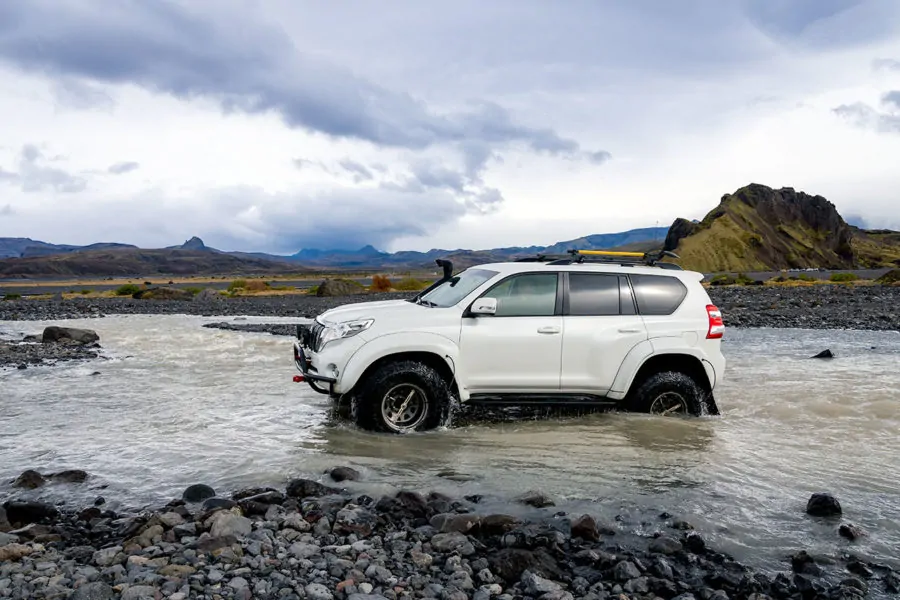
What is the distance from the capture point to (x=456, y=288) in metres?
9.09

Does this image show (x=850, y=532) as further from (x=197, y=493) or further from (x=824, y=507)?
(x=197, y=493)

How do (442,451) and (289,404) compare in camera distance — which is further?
(289,404)

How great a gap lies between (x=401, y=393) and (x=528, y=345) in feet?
5.35

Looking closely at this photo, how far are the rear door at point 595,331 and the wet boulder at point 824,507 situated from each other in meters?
3.15

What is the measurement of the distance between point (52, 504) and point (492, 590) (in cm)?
399

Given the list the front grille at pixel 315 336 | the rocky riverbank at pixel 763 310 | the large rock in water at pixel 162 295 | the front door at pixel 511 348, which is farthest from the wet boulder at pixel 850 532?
the large rock in water at pixel 162 295

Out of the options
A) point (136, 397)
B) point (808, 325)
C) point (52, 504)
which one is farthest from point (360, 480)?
point (808, 325)

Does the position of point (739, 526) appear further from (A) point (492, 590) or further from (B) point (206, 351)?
(B) point (206, 351)

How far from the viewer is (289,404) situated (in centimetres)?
1012

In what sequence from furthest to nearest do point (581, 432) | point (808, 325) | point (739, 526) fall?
1. point (808, 325)
2. point (581, 432)
3. point (739, 526)

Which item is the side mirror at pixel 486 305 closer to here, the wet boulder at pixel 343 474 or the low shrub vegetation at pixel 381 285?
the wet boulder at pixel 343 474

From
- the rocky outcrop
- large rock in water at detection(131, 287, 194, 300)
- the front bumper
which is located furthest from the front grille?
the rocky outcrop

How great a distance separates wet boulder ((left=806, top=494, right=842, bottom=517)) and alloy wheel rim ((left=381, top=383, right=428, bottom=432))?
4.07 m

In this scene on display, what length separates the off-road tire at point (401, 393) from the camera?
307 inches
